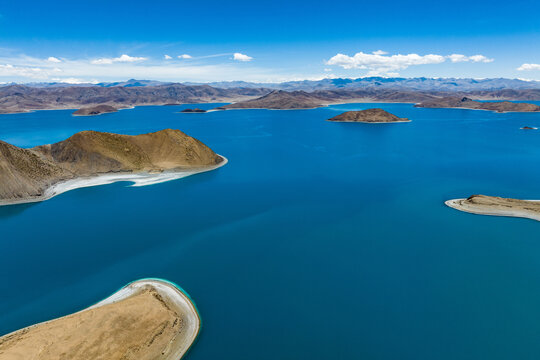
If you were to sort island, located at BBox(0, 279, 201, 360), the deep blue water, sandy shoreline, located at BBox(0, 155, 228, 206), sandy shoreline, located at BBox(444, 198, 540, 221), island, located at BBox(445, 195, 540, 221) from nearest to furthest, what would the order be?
island, located at BBox(0, 279, 201, 360) → the deep blue water → sandy shoreline, located at BBox(444, 198, 540, 221) → island, located at BBox(445, 195, 540, 221) → sandy shoreline, located at BBox(0, 155, 228, 206)

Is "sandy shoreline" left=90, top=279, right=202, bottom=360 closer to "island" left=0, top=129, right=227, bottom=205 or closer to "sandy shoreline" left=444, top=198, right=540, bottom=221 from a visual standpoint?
"island" left=0, top=129, right=227, bottom=205

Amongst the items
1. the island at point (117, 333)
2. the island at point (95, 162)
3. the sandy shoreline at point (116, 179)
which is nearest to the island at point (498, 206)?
the island at point (117, 333)

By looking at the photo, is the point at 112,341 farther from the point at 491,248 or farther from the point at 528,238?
the point at 528,238

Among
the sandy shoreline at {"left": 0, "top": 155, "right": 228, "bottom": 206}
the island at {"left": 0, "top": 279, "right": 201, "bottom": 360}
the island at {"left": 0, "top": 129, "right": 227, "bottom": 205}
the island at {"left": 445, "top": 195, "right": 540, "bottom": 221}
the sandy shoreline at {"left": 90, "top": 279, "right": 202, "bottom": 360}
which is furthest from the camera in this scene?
the sandy shoreline at {"left": 0, "top": 155, "right": 228, "bottom": 206}

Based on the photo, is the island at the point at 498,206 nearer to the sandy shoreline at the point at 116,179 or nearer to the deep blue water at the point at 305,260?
the deep blue water at the point at 305,260

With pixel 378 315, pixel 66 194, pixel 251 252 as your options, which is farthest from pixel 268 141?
pixel 378 315

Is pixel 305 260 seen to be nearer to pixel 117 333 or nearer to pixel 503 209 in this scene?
pixel 117 333

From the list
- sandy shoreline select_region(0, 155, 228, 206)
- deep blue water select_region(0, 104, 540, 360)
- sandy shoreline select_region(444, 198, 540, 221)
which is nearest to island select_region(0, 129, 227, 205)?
sandy shoreline select_region(0, 155, 228, 206)
